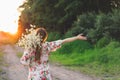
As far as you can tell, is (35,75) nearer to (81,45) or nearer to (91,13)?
(81,45)

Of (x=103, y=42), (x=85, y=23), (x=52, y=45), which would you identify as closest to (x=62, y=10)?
(x=85, y=23)

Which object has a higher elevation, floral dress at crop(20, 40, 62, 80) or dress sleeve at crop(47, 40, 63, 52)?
dress sleeve at crop(47, 40, 63, 52)

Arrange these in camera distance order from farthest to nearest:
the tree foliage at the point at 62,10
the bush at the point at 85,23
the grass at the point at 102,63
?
the tree foliage at the point at 62,10 → the bush at the point at 85,23 → the grass at the point at 102,63

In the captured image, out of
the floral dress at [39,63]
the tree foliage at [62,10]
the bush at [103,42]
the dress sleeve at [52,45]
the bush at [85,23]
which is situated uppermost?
the tree foliage at [62,10]

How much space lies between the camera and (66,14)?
1277 inches

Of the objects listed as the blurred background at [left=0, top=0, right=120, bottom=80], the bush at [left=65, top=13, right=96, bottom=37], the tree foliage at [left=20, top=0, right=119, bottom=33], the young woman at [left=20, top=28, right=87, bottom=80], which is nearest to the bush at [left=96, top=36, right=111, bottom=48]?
the blurred background at [left=0, top=0, right=120, bottom=80]

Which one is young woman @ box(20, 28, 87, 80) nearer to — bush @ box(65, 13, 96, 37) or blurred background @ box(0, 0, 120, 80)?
blurred background @ box(0, 0, 120, 80)

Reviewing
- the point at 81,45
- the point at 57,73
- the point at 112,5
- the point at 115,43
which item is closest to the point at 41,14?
the point at 112,5

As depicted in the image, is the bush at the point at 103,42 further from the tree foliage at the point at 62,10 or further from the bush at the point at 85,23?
the tree foliage at the point at 62,10

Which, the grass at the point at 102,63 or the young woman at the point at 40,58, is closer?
the young woman at the point at 40,58

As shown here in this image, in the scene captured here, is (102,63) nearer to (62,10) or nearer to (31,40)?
(31,40)

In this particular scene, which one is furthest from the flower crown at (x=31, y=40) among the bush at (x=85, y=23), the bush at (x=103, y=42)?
the bush at (x=85, y=23)

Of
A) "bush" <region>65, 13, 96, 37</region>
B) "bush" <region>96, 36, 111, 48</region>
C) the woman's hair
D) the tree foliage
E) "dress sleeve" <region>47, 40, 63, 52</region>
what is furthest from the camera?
the tree foliage

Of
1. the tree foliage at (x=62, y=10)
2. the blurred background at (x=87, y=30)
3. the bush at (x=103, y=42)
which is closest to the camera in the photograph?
the blurred background at (x=87, y=30)
